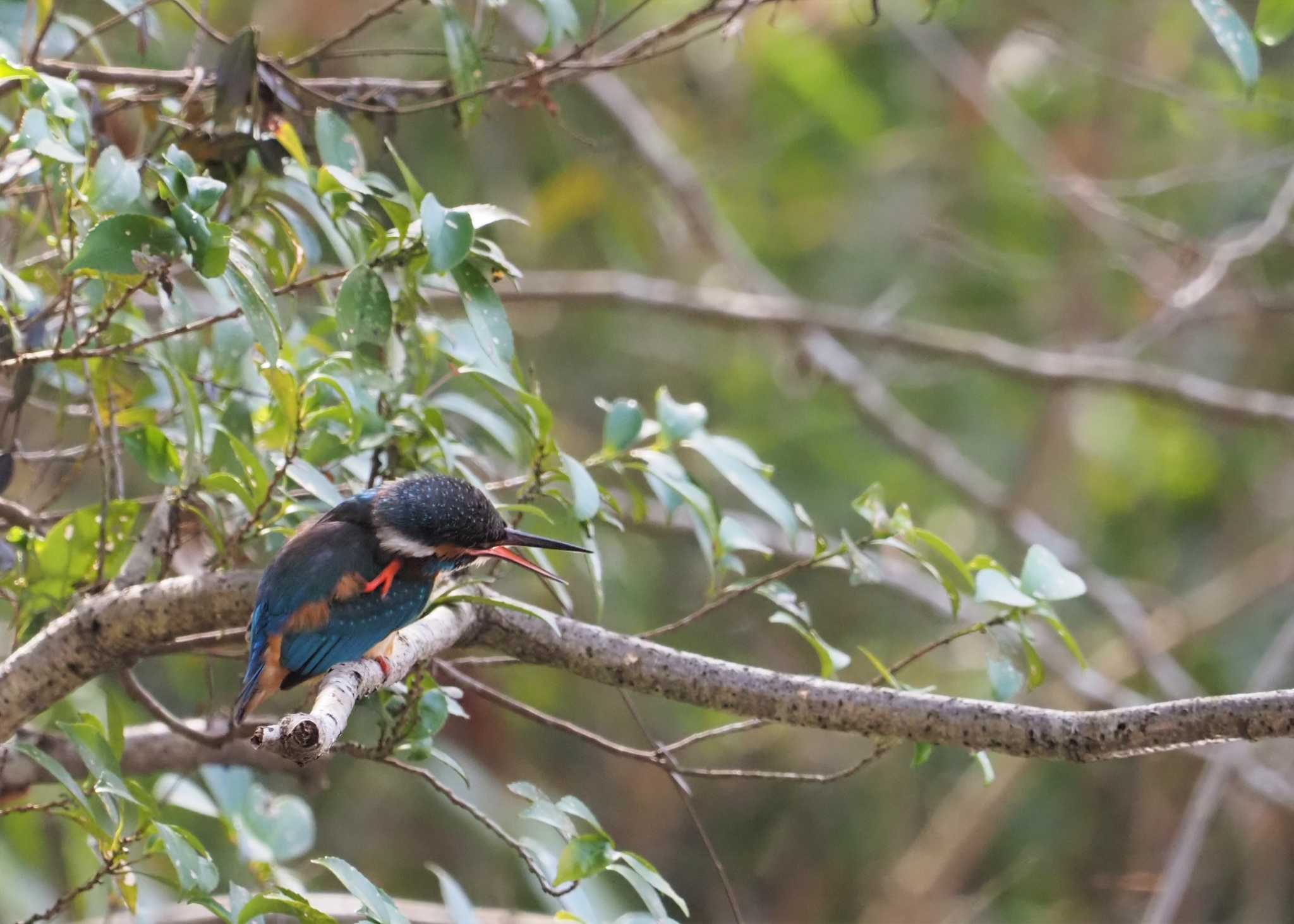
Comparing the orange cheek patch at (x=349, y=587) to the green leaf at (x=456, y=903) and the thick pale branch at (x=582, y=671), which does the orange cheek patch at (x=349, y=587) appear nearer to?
the thick pale branch at (x=582, y=671)

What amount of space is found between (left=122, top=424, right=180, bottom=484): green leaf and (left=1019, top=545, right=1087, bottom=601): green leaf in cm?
126

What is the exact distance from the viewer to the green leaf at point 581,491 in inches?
78.3

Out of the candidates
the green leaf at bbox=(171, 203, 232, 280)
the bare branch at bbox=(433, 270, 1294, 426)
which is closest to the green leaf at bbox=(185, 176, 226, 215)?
the green leaf at bbox=(171, 203, 232, 280)

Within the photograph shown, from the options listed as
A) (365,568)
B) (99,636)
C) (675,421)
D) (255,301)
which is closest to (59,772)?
(99,636)

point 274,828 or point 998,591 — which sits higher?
point 998,591

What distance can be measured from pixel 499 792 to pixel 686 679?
2.89 metres

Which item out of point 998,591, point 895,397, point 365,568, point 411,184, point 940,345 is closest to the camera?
point 411,184

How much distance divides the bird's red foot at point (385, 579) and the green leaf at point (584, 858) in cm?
56

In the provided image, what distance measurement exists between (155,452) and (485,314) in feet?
1.82

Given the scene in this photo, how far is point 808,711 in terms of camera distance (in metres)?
1.93

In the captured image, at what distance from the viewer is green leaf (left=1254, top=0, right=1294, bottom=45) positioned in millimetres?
2092

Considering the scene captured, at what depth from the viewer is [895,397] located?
258 inches

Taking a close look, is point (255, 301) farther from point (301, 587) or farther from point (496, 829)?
point (496, 829)

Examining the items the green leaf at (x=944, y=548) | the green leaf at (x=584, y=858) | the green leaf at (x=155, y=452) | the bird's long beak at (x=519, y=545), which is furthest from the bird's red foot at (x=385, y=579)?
the green leaf at (x=944, y=548)
